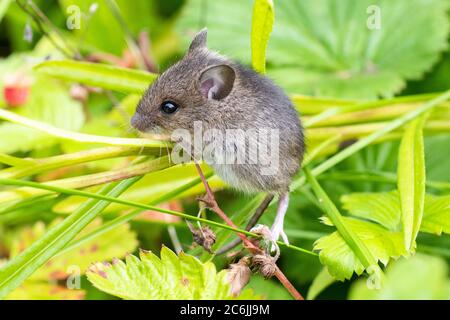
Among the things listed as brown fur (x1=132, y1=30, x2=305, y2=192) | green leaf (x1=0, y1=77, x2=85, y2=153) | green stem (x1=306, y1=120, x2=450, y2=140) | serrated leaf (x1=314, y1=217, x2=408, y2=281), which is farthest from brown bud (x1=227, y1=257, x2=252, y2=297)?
green leaf (x1=0, y1=77, x2=85, y2=153)

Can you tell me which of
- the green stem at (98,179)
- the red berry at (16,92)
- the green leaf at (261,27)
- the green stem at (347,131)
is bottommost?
the green stem at (98,179)

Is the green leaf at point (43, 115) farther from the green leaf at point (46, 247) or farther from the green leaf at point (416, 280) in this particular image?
the green leaf at point (416, 280)

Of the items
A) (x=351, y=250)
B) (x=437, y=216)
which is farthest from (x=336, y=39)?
(x=351, y=250)

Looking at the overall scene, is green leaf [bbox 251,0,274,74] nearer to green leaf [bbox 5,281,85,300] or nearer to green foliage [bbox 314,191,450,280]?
green foliage [bbox 314,191,450,280]

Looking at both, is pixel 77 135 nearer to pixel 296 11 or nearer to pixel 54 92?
pixel 54 92

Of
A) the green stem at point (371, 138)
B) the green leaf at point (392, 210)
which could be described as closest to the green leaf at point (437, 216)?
the green leaf at point (392, 210)

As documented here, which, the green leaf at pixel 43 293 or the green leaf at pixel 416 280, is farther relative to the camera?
the green leaf at pixel 43 293

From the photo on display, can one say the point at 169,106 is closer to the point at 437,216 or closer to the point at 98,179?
the point at 98,179

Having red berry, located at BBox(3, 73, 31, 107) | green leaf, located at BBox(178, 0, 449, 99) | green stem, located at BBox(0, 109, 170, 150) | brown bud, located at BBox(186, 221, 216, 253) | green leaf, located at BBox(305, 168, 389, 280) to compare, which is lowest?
green leaf, located at BBox(305, 168, 389, 280)
